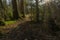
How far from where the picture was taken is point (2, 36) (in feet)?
34.1

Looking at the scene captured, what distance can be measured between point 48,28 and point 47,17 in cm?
69

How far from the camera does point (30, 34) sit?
364 inches

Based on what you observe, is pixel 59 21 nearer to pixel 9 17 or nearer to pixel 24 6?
pixel 9 17

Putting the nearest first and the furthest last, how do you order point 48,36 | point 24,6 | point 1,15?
point 48,36
point 1,15
point 24,6

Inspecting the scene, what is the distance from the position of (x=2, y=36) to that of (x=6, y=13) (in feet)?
22.2

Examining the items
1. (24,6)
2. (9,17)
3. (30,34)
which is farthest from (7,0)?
(30,34)

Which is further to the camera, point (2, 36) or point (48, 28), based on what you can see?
point (2, 36)

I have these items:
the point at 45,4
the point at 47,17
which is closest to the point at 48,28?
the point at 47,17

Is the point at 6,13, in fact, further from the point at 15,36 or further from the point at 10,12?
the point at 15,36

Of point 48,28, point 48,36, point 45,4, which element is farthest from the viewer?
point 45,4

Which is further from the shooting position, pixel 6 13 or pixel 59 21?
pixel 6 13

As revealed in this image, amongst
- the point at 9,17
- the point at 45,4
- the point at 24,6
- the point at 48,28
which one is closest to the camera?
the point at 48,28

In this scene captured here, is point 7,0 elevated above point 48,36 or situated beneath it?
elevated above

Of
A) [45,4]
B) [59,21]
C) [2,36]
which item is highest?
[45,4]
